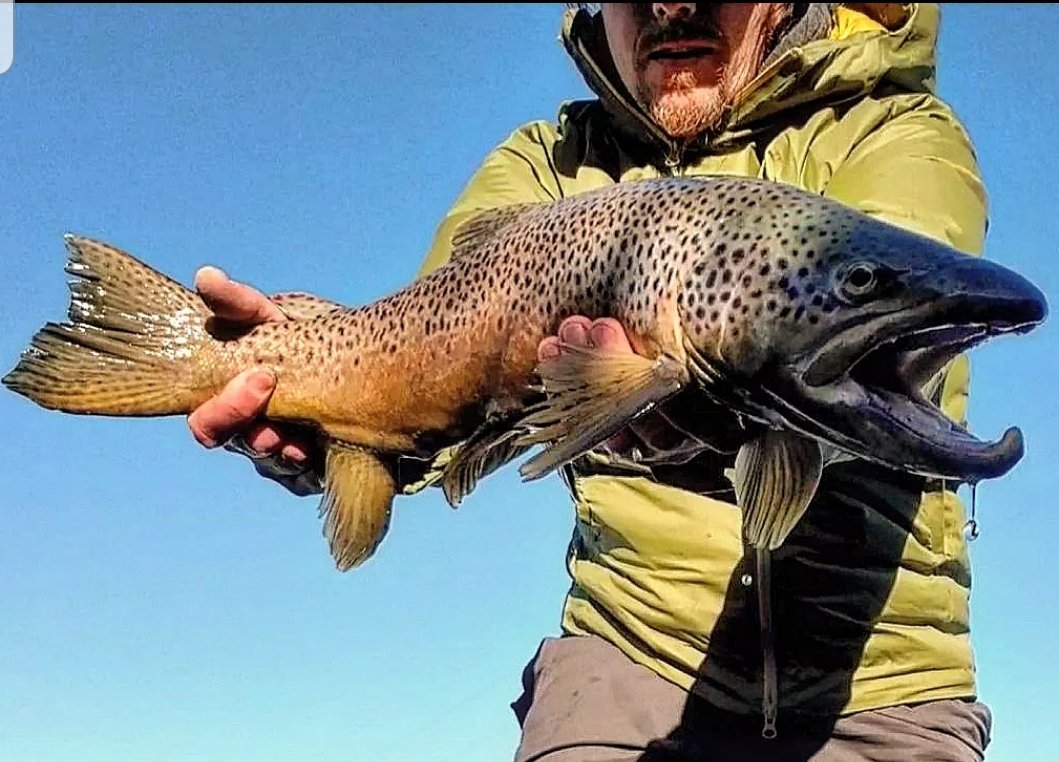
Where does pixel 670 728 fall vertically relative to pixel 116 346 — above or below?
below

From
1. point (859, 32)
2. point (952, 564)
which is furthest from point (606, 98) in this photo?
point (952, 564)

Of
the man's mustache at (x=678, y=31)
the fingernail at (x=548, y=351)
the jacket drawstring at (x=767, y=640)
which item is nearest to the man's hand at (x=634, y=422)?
the fingernail at (x=548, y=351)

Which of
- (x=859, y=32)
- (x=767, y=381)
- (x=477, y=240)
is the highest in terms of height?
(x=859, y=32)

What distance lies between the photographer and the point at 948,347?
127 inches

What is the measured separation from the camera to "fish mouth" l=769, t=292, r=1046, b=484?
10.2 feet

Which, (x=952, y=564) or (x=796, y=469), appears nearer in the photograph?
(x=796, y=469)

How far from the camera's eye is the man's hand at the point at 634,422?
355cm

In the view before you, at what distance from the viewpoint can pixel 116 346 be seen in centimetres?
446

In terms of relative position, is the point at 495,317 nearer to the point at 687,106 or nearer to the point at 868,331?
the point at 868,331

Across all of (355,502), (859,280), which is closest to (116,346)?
(355,502)

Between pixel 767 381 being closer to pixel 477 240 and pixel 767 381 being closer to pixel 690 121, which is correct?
pixel 477 240

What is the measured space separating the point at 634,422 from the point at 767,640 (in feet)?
3.72

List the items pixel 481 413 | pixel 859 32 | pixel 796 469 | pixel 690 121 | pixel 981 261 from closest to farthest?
1. pixel 981 261
2. pixel 796 469
3. pixel 481 413
4. pixel 690 121
5. pixel 859 32

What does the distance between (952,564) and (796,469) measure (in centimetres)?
141
